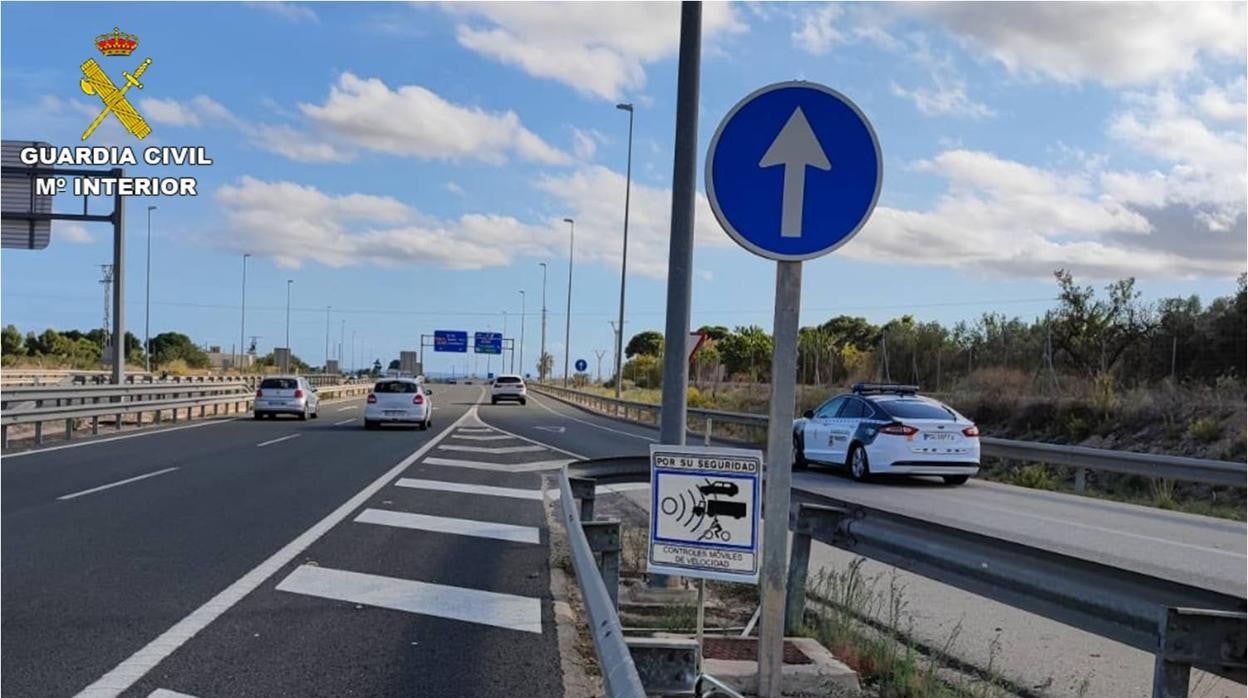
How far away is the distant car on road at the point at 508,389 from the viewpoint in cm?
5528

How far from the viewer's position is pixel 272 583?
8.05 metres

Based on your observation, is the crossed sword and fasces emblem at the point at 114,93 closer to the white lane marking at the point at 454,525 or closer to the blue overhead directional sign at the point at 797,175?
the white lane marking at the point at 454,525

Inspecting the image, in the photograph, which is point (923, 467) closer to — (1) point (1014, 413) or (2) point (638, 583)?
(2) point (638, 583)

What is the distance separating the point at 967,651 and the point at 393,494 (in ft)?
28.4

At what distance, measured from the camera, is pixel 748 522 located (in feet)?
Answer: 16.0

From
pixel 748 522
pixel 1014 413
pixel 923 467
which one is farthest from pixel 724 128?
pixel 1014 413

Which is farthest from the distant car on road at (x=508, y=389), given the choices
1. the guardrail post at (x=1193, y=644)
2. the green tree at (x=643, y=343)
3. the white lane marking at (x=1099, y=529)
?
the green tree at (x=643, y=343)

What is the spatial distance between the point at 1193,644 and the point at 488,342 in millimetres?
95156

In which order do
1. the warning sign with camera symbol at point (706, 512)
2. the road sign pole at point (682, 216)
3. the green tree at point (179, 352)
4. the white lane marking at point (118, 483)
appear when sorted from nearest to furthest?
the warning sign with camera symbol at point (706, 512)
the road sign pole at point (682, 216)
the white lane marking at point (118, 483)
the green tree at point (179, 352)

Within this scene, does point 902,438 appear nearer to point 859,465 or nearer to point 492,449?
point 859,465

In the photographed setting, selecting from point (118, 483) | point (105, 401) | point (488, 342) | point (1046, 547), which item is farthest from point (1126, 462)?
point (488, 342)

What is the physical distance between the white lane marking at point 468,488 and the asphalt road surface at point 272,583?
0.07 metres

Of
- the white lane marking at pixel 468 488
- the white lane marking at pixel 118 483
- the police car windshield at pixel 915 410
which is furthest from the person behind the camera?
the police car windshield at pixel 915 410

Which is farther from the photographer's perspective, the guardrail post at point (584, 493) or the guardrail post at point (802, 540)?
the guardrail post at point (584, 493)
